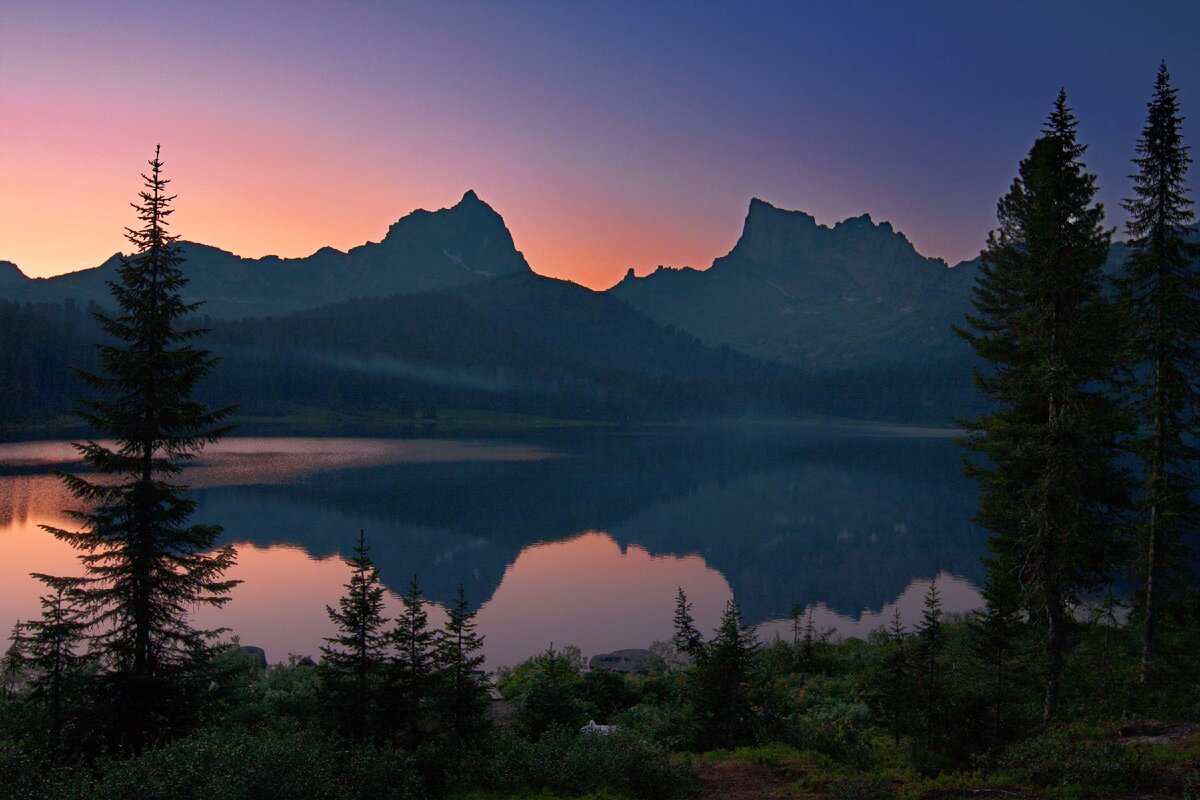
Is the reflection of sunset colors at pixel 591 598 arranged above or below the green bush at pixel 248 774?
below

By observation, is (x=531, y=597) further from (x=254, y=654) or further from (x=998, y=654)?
(x=998, y=654)

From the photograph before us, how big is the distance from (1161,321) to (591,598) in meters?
29.1

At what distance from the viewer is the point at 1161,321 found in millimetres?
24828

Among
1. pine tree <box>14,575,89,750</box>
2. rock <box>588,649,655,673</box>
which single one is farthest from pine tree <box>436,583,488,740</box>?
rock <box>588,649,655,673</box>

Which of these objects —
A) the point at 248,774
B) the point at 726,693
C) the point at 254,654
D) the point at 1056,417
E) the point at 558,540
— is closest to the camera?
the point at 248,774

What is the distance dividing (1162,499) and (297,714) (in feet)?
84.3

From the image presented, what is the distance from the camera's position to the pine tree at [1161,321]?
979 inches

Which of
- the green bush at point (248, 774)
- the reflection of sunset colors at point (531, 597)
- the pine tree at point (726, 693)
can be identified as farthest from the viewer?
the reflection of sunset colors at point (531, 597)

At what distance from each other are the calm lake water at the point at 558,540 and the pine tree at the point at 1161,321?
16.0m

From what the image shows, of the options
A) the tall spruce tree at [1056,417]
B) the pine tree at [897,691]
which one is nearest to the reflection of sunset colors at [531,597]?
the tall spruce tree at [1056,417]

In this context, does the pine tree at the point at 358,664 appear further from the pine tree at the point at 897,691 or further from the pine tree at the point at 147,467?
the pine tree at the point at 897,691

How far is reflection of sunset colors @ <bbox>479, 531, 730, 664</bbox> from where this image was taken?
36.1 m

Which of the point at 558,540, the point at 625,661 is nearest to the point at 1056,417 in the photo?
the point at 625,661

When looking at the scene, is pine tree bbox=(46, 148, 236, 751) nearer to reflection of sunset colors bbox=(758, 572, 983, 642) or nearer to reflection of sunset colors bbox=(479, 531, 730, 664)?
reflection of sunset colors bbox=(479, 531, 730, 664)
